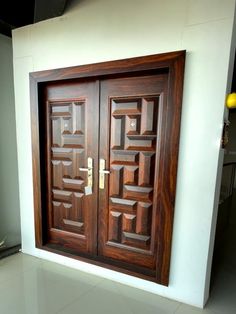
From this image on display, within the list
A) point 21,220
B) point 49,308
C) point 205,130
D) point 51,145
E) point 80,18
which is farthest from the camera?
point 21,220

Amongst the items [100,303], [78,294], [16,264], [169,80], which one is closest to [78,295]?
[78,294]

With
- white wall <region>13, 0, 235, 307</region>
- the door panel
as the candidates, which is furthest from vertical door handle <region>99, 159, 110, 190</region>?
white wall <region>13, 0, 235, 307</region>

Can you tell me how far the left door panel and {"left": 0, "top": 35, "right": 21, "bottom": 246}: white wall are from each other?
56 centimetres

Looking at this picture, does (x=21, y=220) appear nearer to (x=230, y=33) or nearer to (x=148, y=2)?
(x=148, y=2)

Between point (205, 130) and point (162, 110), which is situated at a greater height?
point (162, 110)

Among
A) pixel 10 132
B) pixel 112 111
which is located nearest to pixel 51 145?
pixel 10 132

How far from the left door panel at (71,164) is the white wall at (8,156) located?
0.56 m

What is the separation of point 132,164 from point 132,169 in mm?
46

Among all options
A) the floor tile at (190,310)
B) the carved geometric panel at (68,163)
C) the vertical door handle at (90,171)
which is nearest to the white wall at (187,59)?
the floor tile at (190,310)

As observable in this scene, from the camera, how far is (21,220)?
7.89 ft

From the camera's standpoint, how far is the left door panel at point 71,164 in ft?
6.54

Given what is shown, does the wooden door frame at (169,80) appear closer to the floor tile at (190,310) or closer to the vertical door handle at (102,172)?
the floor tile at (190,310)

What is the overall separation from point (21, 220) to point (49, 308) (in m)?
1.09

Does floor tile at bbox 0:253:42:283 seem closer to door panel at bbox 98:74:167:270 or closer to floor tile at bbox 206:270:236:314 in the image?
door panel at bbox 98:74:167:270
